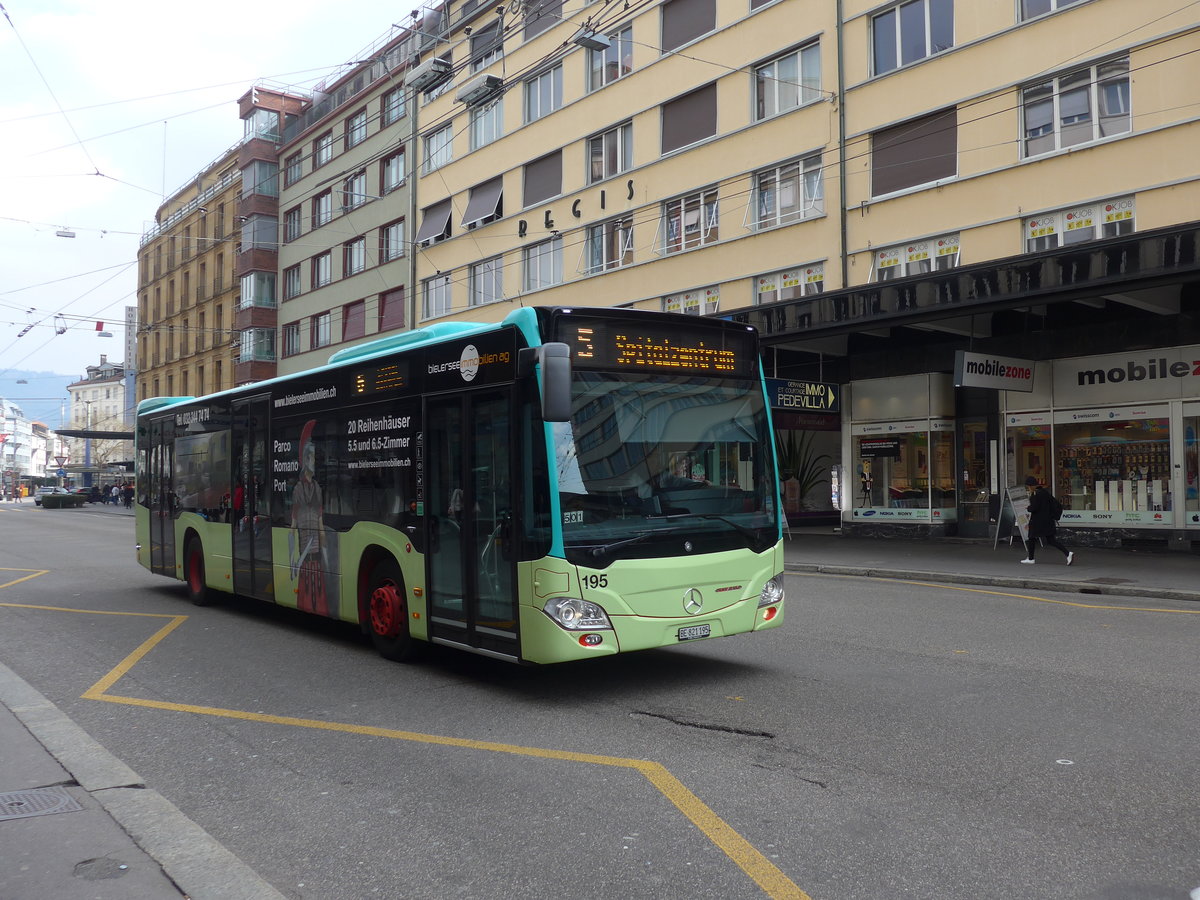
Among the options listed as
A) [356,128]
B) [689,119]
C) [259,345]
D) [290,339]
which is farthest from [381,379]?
[259,345]

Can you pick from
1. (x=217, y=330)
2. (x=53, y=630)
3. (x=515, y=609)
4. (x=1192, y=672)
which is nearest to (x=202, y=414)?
(x=53, y=630)

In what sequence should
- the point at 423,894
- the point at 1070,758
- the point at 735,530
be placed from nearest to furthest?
the point at 423,894, the point at 1070,758, the point at 735,530

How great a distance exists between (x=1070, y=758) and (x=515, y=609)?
11.5 feet

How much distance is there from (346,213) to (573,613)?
4030cm

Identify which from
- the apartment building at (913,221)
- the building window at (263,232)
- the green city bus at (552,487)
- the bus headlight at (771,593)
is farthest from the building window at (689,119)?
the building window at (263,232)

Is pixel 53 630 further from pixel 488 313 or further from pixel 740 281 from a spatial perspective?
pixel 488 313

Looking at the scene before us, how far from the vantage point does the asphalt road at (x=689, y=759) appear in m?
4.05

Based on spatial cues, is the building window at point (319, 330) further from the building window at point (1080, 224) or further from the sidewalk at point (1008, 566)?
the building window at point (1080, 224)

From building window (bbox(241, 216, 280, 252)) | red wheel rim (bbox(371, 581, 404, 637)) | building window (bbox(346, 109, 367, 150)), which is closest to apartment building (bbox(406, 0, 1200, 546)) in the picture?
red wheel rim (bbox(371, 581, 404, 637))

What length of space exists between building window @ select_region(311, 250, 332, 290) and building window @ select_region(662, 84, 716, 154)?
72.1ft

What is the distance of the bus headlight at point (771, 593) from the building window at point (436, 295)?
30.9 m

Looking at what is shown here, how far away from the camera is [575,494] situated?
683 cm

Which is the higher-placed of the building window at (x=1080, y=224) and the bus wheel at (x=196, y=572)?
the building window at (x=1080, y=224)

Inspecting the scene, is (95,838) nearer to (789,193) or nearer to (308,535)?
(308,535)
